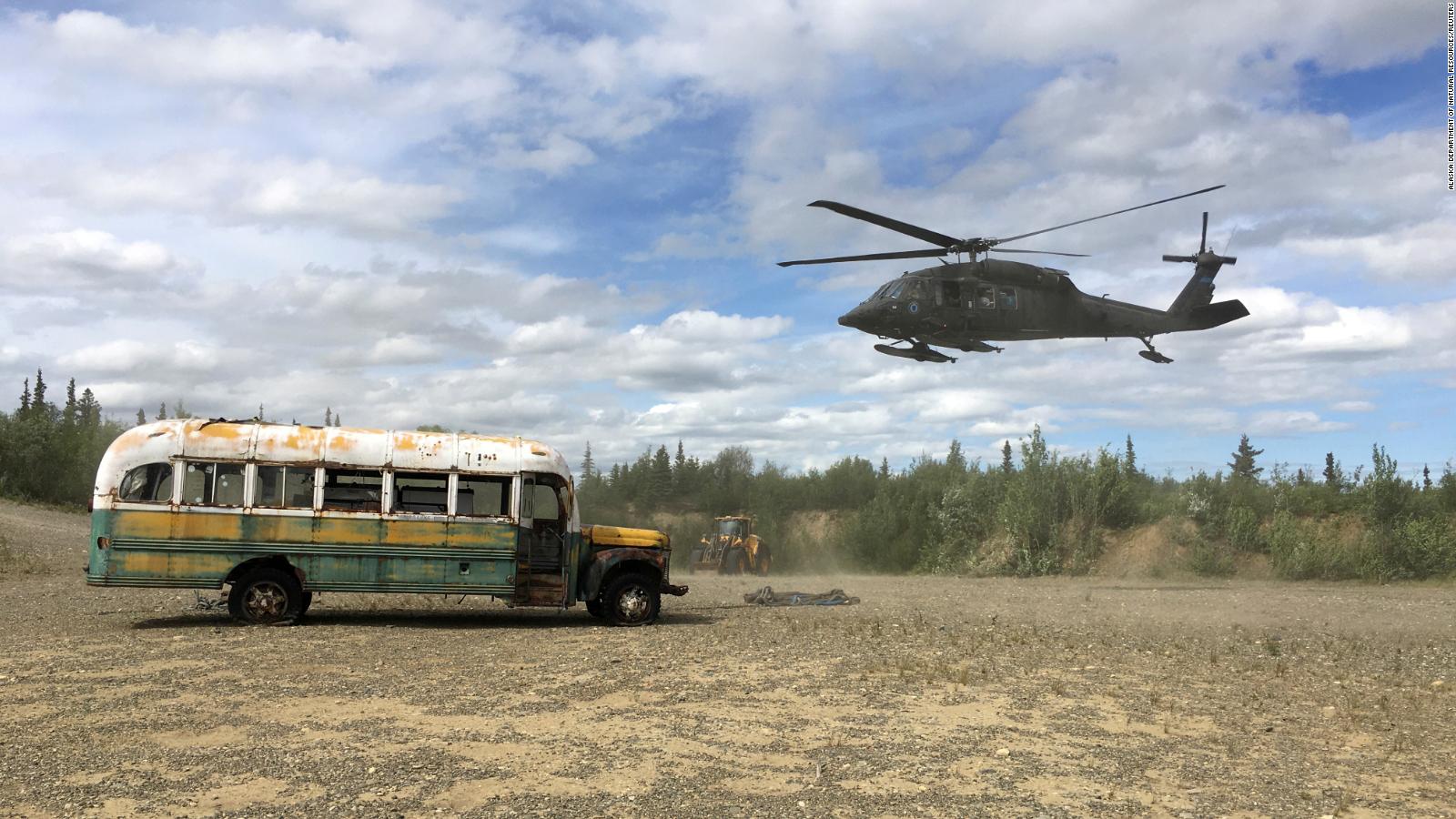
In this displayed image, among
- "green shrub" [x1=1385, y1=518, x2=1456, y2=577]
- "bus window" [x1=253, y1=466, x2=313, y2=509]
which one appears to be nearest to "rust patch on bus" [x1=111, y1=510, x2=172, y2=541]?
"bus window" [x1=253, y1=466, x2=313, y2=509]

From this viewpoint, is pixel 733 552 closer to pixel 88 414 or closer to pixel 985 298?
pixel 985 298

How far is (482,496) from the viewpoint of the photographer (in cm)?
1505

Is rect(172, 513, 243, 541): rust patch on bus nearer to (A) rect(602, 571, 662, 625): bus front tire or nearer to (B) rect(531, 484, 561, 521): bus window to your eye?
(B) rect(531, 484, 561, 521): bus window

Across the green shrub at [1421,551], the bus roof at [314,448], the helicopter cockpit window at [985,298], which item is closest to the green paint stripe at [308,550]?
the bus roof at [314,448]

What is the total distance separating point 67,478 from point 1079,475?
4532cm

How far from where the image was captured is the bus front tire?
15.5 m

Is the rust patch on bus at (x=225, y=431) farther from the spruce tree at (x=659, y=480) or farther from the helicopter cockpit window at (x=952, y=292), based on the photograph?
the spruce tree at (x=659, y=480)

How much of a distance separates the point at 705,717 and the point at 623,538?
6.92m

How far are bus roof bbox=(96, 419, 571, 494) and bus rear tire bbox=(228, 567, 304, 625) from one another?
1684mm

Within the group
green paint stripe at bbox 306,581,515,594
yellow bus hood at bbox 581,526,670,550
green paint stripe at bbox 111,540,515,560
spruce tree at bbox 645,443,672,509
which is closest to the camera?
green paint stripe at bbox 111,540,515,560

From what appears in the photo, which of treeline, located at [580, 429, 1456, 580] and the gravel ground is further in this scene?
treeline, located at [580, 429, 1456, 580]

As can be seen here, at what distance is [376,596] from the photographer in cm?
1923

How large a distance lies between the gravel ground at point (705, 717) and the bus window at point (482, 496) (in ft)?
5.77

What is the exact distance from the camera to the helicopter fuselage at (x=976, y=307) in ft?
69.3
